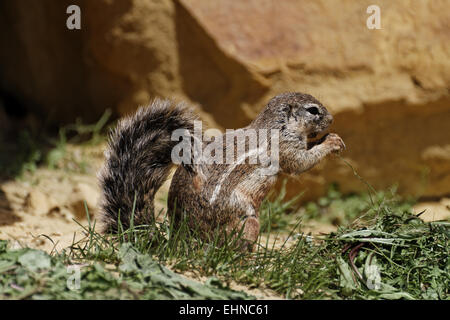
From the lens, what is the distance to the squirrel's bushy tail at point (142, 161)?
431 centimetres

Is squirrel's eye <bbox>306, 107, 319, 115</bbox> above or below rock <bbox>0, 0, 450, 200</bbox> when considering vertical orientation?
below

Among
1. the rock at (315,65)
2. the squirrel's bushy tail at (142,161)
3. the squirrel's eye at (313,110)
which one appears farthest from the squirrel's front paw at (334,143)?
the rock at (315,65)

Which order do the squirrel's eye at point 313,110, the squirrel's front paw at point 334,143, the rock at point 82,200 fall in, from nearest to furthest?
the squirrel's eye at point 313,110 < the squirrel's front paw at point 334,143 < the rock at point 82,200

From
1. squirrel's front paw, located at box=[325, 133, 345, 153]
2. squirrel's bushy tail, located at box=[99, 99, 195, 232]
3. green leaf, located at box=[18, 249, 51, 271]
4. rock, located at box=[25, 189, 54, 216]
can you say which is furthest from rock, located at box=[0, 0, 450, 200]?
green leaf, located at box=[18, 249, 51, 271]

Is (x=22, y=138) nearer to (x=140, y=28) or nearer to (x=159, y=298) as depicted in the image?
(x=140, y=28)

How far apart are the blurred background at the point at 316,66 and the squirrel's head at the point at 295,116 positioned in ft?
4.78

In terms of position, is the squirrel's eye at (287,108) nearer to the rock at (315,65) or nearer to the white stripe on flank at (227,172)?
the white stripe on flank at (227,172)

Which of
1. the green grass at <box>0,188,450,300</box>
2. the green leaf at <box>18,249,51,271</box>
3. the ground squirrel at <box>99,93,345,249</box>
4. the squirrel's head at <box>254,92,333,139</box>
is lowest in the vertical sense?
the green grass at <box>0,188,450,300</box>

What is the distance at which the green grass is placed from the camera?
10.9 ft

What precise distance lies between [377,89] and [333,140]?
1.99 m

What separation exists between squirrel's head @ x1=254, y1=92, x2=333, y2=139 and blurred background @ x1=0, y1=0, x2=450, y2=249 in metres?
1.46

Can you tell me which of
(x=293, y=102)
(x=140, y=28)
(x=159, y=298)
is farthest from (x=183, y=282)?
(x=140, y=28)

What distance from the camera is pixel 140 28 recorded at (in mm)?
7359

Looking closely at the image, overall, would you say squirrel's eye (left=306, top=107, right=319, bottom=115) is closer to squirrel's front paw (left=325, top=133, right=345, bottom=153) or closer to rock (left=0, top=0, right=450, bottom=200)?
squirrel's front paw (left=325, top=133, right=345, bottom=153)
